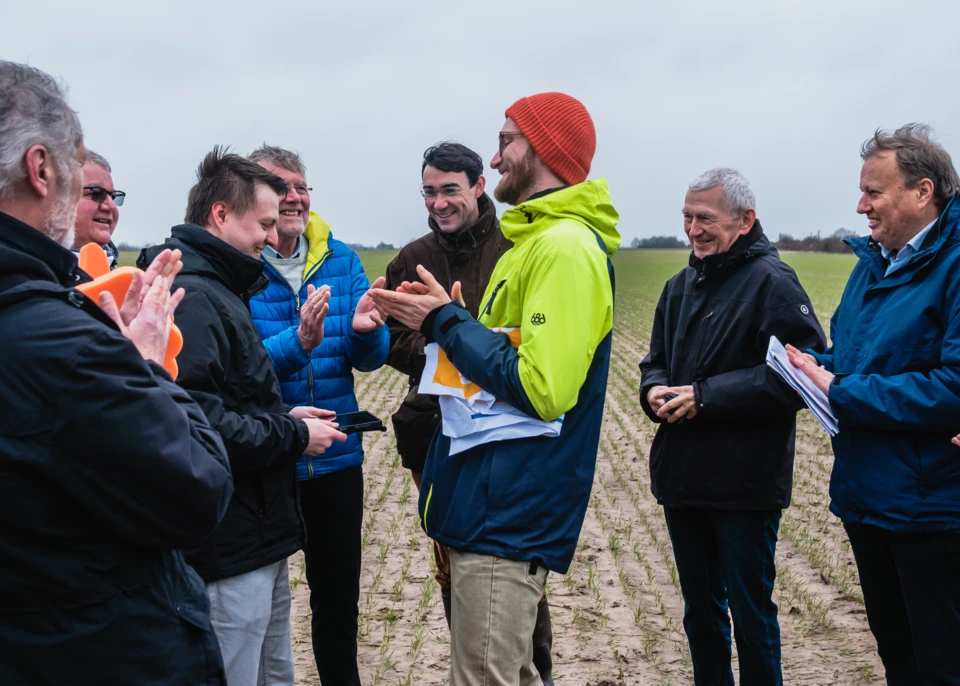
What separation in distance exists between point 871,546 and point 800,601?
6.40 feet

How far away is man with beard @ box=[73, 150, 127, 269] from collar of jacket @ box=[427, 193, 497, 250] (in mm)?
1525

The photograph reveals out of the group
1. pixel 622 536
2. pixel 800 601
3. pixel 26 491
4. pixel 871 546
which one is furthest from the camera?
pixel 622 536

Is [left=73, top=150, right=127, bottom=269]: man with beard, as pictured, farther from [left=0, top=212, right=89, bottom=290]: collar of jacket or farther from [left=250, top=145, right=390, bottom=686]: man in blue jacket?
[left=0, top=212, right=89, bottom=290]: collar of jacket

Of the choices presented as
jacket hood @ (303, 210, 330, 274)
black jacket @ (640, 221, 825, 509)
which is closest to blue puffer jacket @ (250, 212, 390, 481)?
jacket hood @ (303, 210, 330, 274)

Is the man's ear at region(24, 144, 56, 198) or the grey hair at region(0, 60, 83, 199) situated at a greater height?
the grey hair at region(0, 60, 83, 199)

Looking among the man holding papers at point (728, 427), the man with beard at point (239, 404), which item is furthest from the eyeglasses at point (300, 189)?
the man holding papers at point (728, 427)

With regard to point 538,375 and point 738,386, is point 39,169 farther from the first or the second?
point 738,386

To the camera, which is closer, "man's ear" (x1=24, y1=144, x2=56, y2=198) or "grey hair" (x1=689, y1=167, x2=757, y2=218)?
"man's ear" (x1=24, y1=144, x2=56, y2=198)

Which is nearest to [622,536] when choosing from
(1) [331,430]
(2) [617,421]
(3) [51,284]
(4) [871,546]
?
(4) [871,546]

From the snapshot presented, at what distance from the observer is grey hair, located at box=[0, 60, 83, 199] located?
1.64m

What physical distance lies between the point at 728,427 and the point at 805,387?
1.33 feet

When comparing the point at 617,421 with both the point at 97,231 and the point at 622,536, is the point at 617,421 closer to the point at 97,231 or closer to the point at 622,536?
the point at 622,536

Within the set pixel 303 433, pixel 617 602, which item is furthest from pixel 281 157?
pixel 617 602

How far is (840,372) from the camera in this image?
11.0 ft
